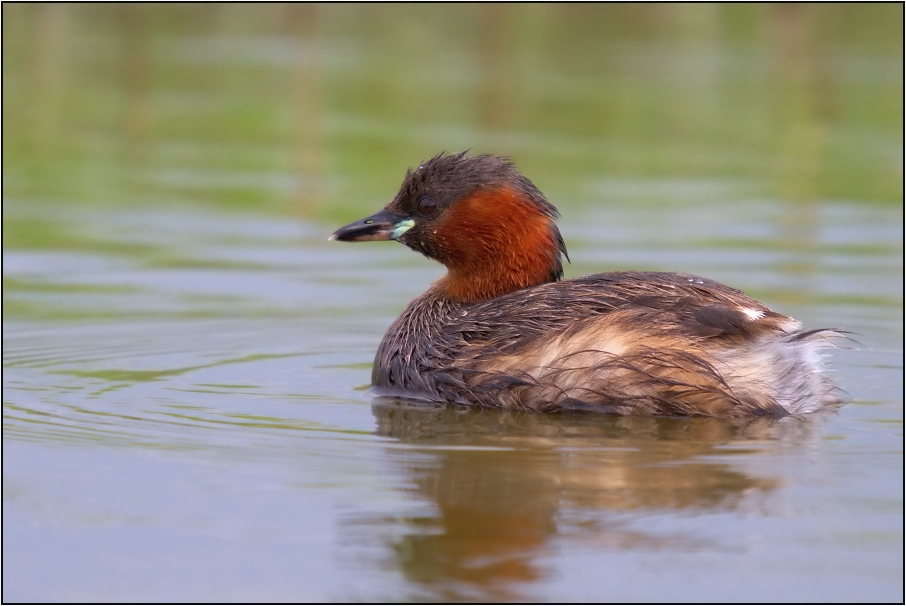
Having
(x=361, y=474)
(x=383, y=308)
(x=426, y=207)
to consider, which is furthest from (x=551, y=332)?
(x=383, y=308)

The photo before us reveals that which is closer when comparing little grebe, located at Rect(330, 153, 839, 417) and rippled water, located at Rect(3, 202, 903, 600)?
rippled water, located at Rect(3, 202, 903, 600)

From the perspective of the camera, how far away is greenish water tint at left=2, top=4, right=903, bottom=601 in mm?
4668

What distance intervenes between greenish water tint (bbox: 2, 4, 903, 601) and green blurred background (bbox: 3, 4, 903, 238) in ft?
0.23

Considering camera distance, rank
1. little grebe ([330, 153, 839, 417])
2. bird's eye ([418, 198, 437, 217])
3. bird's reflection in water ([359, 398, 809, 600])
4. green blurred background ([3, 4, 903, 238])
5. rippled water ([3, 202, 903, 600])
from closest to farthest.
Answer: rippled water ([3, 202, 903, 600]) → bird's reflection in water ([359, 398, 809, 600]) → little grebe ([330, 153, 839, 417]) → bird's eye ([418, 198, 437, 217]) → green blurred background ([3, 4, 903, 238])

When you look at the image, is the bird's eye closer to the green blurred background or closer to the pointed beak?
the pointed beak

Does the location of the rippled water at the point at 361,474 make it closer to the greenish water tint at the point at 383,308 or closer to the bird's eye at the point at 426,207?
the greenish water tint at the point at 383,308

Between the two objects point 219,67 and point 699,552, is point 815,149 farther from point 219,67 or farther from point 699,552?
point 699,552

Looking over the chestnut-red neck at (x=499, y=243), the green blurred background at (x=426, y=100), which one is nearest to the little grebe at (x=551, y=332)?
the chestnut-red neck at (x=499, y=243)

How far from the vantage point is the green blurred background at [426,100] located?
12.8 metres

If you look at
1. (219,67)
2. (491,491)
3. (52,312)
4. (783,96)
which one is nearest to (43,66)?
(219,67)

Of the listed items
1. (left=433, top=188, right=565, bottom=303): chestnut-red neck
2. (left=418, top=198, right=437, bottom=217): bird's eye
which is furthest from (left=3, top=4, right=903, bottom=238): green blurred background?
(left=433, top=188, right=565, bottom=303): chestnut-red neck

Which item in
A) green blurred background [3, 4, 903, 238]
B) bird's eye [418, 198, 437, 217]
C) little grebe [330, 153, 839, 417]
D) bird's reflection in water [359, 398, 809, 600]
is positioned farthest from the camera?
green blurred background [3, 4, 903, 238]

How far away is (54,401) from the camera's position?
657cm

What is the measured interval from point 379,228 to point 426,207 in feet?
0.83
